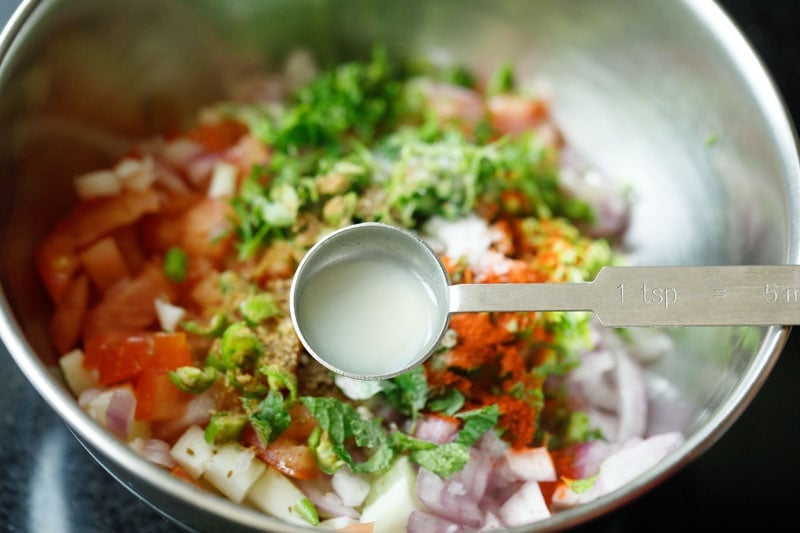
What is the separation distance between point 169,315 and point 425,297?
0.51m

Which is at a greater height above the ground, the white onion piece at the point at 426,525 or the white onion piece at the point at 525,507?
the white onion piece at the point at 426,525

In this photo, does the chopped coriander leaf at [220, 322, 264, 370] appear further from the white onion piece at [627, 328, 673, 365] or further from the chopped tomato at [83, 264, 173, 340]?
the white onion piece at [627, 328, 673, 365]

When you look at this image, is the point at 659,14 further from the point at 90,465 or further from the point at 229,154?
the point at 90,465

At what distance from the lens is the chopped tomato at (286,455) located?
1307 millimetres

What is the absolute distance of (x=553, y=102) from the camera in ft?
6.17

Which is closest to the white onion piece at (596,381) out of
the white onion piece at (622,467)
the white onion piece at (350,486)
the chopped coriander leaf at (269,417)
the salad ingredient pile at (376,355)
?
the salad ingredient pile at (376,355)

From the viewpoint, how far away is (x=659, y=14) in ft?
5.28

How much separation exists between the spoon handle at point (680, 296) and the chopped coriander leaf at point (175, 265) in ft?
2.43

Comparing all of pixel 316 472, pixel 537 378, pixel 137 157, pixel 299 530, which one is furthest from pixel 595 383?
pixel 137 157

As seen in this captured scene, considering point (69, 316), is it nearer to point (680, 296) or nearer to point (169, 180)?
point (169, 180)

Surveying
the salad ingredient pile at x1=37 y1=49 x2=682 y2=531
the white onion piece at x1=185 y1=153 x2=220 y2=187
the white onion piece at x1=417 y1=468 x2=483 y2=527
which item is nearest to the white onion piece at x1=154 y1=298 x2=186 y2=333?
the salad ingredient pile at x1=37 y1=49 x2=682 y2=531

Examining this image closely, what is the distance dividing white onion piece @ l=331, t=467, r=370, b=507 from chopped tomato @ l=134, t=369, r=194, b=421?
298 mm

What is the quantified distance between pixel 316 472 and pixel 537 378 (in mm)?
446

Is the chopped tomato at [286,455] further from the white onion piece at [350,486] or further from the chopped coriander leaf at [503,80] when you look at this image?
the chopped coriander leaf at [503,80]
